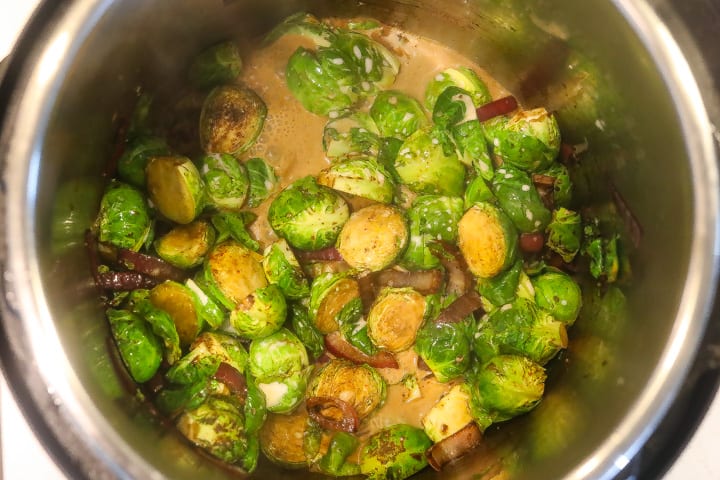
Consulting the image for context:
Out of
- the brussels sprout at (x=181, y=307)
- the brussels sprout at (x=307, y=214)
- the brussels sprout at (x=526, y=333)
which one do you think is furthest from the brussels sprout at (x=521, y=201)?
the brussels sprout at (x=181, y=307)

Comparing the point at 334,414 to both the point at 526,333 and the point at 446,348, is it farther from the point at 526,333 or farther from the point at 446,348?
the point at 526,333

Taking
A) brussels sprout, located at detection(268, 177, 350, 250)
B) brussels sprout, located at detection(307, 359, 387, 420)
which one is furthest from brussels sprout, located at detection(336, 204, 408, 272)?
brussels sprout, located at detection(307, 359, 387, 420)

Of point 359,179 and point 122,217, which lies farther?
point 359,179

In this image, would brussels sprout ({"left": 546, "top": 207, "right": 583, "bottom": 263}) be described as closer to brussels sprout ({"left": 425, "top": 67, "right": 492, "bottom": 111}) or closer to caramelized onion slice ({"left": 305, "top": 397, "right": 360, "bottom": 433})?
brussels sprout ({"left": 425, "top": 67, "right": 492, "bottom": 111})

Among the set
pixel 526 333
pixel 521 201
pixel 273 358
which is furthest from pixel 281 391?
pixel 521 201

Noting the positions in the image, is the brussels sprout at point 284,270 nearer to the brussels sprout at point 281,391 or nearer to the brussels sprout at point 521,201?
the brussels sprout at point 281,391
